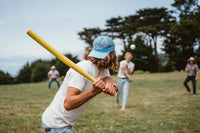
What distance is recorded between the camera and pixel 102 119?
6.11m

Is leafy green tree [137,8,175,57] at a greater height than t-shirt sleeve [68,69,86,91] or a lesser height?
greater

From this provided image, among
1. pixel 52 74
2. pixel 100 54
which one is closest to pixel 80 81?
pixel 100 54

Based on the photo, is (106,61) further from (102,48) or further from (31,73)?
(31,73)

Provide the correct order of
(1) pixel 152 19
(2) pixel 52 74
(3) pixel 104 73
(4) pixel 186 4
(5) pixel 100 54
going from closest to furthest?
(5) pixel 100 54
(3) pixel 104 73
(4) pixel 186 4
(1) pixel 152 19
(2) pixel 52 74

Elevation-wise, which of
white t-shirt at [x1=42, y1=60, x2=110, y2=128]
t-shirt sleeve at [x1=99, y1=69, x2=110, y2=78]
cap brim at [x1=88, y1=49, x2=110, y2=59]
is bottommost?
white t-shirt at [x1=42, y1=60, x2=110, y2=128]

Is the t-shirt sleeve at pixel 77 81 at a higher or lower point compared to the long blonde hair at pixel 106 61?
lower

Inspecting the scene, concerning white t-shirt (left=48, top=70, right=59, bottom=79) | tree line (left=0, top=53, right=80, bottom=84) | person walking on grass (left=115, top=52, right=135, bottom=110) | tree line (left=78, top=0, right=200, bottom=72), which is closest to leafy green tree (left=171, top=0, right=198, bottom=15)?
tree line (left=78, top=0, right=200, bottom=72)

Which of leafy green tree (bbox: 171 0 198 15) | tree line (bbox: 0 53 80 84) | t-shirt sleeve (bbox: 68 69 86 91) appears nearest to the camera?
t-shirt sleeve (bbox: 68 69 86 91)

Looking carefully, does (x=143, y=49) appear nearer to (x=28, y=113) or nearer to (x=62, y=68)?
(x=28, y=113)

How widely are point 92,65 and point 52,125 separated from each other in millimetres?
757

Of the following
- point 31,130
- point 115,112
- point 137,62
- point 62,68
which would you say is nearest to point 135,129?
point 115,112

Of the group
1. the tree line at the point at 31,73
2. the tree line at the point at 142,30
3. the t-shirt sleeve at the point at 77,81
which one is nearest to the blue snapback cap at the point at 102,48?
the t-shirt sleeve at the point at 77,81

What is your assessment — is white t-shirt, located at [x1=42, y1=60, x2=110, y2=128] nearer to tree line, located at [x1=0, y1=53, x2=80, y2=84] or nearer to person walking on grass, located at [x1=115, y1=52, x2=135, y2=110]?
Answer: person walking on grass, located at [x1=115, y1=52, x2=135, y2=110]

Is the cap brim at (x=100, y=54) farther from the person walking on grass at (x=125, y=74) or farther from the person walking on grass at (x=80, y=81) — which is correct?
the person walking on grass at (x=125, y=74)
